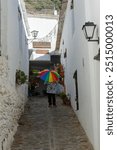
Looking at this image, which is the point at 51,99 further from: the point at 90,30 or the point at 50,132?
the point at 90,30

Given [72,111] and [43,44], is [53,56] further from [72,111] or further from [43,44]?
[72,111]

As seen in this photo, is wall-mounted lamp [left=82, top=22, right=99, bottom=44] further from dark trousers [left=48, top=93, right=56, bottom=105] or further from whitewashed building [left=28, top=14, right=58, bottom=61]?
whitewashed building [left=28, top=14, right=58, bottom=61]

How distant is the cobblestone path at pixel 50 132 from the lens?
32.2 ft

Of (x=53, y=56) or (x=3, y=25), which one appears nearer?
(x=3, y=25)

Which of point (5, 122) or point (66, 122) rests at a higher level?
point (5, 122)

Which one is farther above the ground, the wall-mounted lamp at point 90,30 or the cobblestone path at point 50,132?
the wall-mounted lamp at point 90,30

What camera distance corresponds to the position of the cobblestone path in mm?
9812

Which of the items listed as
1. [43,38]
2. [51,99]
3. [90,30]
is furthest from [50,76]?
[43,38]

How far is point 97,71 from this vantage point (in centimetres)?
852

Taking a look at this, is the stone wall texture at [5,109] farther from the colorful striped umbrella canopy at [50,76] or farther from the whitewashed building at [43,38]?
the whitewashed building at [43,38]

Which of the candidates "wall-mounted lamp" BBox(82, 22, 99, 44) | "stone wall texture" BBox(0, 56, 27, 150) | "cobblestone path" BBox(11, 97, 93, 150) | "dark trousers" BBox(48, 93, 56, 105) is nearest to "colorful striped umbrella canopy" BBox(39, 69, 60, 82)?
"dark trousers" BBox(48, 93, 56, 105)

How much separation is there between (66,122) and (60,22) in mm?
9184

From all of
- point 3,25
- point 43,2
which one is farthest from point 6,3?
point 43,2

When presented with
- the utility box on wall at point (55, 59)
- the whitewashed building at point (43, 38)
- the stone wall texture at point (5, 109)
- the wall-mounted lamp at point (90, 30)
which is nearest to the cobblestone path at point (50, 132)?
the stone wall texture at point (5, 109)
